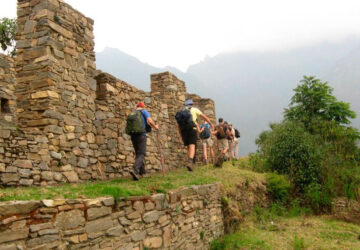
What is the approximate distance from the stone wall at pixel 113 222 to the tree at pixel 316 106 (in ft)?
34.2

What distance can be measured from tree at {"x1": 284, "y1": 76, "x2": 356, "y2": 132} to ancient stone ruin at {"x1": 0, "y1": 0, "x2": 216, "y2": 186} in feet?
35.3

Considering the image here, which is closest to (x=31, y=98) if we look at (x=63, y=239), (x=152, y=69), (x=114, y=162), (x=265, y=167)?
(x=114, y=162)

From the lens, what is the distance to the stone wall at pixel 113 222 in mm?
3469

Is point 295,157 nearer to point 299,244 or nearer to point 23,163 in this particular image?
point 299,244

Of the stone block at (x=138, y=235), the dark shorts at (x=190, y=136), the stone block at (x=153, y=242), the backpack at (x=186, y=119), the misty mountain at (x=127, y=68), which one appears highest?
the misty mountain at (x=127, y=68)

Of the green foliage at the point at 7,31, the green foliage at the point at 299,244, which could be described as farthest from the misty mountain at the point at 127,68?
the green foliage at the point at 299,244

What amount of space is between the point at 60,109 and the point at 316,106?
44.2ft

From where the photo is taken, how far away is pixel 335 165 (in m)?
11.6

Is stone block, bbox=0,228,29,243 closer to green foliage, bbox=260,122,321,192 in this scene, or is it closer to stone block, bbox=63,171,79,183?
stone block, bbox=63,171,79,183

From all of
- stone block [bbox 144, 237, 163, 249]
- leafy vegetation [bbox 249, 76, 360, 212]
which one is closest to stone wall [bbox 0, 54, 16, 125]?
stone block [bbox 144, 237, 163, 249]

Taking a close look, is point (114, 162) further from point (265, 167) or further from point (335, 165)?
point (335, 165)

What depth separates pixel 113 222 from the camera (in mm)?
4566

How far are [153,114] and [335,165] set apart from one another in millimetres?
6910

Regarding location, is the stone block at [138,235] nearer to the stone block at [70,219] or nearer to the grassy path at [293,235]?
the stone block at [70,219]
